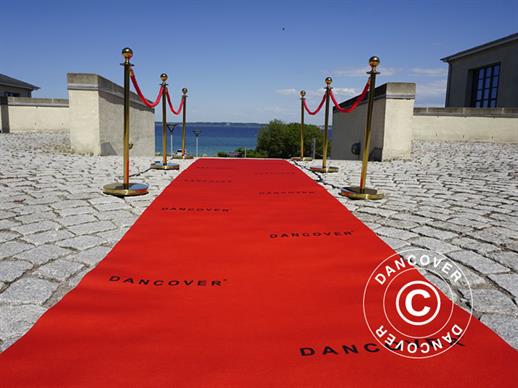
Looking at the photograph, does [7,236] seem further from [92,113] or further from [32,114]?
[32,114]

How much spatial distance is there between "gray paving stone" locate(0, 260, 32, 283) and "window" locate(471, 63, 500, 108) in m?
25.0

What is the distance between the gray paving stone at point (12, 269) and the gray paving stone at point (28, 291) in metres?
0.09

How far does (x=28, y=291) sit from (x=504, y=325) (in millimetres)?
2643

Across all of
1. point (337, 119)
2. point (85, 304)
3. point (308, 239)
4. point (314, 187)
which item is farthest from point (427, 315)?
point (337, 119)

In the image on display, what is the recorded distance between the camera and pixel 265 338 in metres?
1.84

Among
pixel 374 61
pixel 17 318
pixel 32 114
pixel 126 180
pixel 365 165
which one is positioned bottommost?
pixel 17 318

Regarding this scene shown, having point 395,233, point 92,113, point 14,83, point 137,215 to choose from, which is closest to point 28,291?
point 137,215

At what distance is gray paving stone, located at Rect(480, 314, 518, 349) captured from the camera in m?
1.88

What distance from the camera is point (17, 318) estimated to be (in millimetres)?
1980

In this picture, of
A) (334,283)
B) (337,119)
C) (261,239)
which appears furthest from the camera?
(337,119)

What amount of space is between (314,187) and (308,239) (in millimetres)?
2819

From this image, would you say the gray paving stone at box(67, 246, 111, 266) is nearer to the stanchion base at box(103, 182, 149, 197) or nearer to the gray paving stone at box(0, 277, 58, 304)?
the gray paving stone at box(0, 277, 58, 304)

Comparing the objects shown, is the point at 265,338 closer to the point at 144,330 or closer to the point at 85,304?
the point at 144,330

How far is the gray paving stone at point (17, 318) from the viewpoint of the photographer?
6.09 feet
